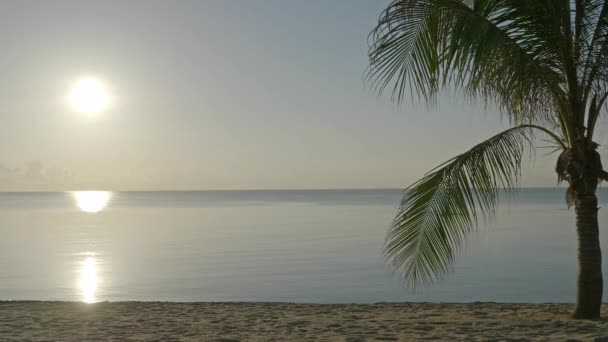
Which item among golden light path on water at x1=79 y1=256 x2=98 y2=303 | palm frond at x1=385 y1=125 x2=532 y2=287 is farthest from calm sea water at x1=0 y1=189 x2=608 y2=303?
palm frond at x1=385 y1=125 x2=532 y2=287

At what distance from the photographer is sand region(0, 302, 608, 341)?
27.5ft

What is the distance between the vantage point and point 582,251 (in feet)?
28.3

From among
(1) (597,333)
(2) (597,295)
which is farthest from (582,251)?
(1) (597,333)

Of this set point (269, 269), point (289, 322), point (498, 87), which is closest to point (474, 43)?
point (498, 87)

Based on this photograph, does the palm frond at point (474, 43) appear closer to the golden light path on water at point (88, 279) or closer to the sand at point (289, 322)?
the sand at point (289, 322)

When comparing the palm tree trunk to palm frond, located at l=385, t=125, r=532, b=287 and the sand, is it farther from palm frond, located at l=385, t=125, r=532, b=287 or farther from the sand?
palm frond, located at l=385, t=125, r=532, b=287

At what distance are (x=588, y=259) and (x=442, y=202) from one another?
2.63m

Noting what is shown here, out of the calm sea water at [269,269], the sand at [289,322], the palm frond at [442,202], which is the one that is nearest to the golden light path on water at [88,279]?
the calm sea water at [269,269]

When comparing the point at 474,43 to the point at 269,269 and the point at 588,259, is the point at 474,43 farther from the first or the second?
the point at 269,269

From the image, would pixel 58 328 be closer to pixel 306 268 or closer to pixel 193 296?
pixel 193 296

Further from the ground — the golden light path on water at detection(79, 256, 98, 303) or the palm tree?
the palm tree

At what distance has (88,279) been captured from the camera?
21.4 metres

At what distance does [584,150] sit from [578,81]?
0.92 meters

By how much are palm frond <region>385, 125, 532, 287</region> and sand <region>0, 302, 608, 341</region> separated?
4.44ft
